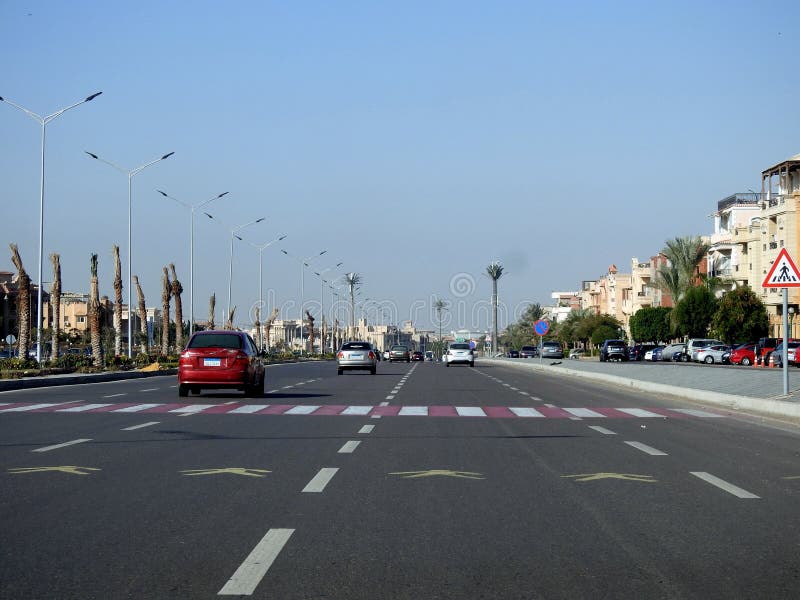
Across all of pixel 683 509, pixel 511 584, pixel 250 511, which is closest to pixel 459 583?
pixel 511 584

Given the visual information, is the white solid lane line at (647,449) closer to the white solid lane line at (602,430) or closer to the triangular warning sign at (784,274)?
the white solid lane line at (602,430)

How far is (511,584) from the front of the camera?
6.20 meters

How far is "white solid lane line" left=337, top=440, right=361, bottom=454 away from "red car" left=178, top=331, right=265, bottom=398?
11.7 m

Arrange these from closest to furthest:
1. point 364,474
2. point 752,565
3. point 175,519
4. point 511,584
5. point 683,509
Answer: point 511,584 → point 752,565 → point 175,519 → point 683,509 → point 364,474

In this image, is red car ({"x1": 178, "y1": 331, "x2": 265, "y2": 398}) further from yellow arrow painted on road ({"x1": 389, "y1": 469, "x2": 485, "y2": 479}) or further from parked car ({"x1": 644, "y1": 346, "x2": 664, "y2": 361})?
parked car ({"x1": 644, "y1": 346, "x2": 664, "y2": 361})

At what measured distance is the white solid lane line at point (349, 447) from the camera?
1347 centimetres

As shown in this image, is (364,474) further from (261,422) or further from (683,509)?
(261,422)

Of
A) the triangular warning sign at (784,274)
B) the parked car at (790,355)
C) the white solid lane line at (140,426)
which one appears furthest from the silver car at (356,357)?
the white solid lane line at (140,426)

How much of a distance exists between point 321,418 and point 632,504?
10828mm

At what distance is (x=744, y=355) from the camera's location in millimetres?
65250

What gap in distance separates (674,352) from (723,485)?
74.5 metres

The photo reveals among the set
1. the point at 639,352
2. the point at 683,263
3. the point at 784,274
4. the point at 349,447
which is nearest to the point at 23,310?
the point at 784,274

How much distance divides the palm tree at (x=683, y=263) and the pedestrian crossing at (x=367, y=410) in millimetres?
76498

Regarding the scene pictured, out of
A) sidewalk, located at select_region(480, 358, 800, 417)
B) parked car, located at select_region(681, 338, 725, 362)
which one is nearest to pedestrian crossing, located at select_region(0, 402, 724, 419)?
sidewalk, located at select_region(480, 358, 800, 417)
